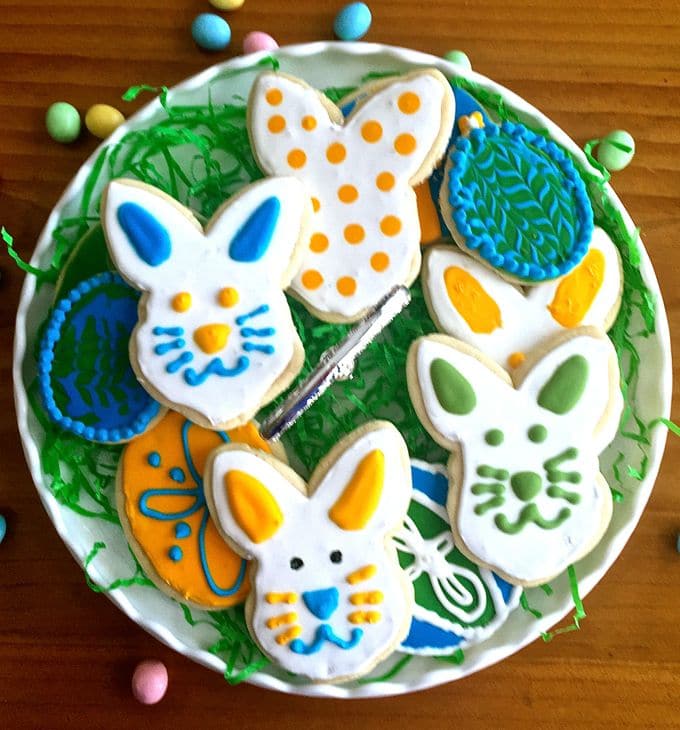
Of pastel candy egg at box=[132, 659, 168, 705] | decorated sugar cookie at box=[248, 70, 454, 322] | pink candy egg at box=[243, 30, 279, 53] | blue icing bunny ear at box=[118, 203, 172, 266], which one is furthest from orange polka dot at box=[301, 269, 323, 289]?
pastel candy egg at box=[132, 659, 168, 705]

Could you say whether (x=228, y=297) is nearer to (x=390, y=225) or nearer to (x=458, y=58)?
(x=390, y=225)

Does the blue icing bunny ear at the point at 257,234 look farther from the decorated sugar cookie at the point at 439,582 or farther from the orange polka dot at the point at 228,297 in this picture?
the decorated sugar cookie at the point at 439,582

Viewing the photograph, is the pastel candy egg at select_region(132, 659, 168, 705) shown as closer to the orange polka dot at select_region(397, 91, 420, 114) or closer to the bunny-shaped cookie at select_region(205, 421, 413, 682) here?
the bunny-shaped cookie at select_region(205, 421, 413, 682)

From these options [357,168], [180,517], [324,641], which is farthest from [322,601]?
[357,168]

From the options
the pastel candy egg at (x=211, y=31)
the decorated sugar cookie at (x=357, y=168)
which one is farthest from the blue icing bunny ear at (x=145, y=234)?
the pastel candy egg at (x=211, y=31)

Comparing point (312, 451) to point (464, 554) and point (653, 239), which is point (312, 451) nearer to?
point (464, 554)

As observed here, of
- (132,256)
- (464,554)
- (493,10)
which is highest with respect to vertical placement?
(493,10)

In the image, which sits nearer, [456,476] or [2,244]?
[456,476]

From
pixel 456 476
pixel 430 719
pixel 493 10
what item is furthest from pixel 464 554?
pixel 493 10
